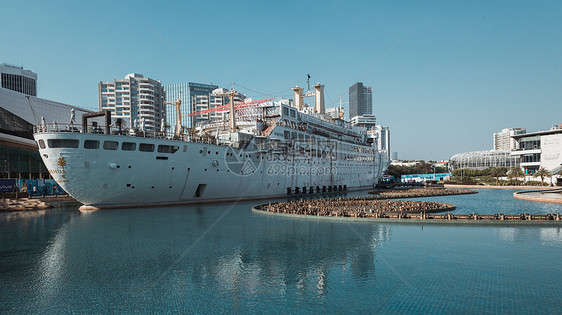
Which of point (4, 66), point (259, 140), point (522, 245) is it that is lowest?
point (522, 245)

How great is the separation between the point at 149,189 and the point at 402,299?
86.9 feet

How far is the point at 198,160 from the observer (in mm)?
33938

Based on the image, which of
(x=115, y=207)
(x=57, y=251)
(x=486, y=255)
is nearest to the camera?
(x=486, y=255)

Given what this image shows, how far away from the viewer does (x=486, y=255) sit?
46.4ft

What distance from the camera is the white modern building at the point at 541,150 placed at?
242ft

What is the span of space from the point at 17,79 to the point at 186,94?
75273 mm

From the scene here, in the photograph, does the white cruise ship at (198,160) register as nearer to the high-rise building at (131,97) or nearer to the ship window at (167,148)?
the ship window at (167,148)

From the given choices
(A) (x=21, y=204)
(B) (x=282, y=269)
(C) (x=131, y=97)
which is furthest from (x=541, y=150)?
(C) (x=131, y=97)

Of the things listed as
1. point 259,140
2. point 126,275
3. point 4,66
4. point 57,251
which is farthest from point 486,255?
point 4,66

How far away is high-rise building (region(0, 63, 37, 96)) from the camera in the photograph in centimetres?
10125

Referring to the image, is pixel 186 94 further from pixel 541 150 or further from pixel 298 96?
pixel 541 150

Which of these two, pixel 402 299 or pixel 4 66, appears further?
pixel 4 66

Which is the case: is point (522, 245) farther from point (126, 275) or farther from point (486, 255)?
point (126, 275)

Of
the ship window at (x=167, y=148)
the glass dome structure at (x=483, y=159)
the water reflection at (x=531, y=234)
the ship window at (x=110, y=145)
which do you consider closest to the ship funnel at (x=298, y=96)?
the ship window at (x=167, y=148)
